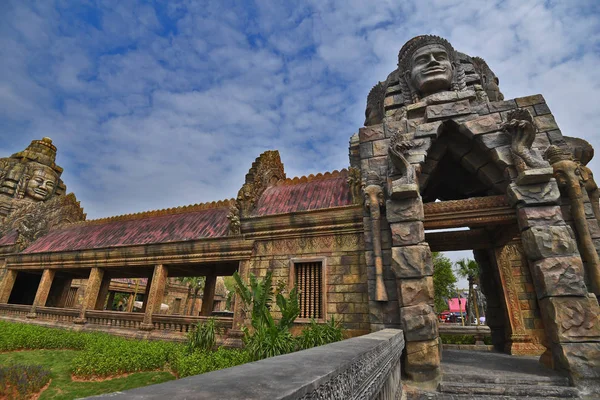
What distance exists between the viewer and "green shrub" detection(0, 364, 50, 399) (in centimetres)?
628

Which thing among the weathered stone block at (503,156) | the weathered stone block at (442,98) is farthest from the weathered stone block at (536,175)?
the weathered stone block at (442,98)

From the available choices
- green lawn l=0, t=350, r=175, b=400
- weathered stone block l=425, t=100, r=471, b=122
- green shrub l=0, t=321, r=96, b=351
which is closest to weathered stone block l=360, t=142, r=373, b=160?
weathered stone block l=425, t=100, r=471, b=122

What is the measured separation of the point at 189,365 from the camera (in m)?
7.42

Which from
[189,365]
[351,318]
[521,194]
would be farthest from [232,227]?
[521,194]

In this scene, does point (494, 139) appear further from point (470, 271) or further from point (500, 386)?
point (470, 271)

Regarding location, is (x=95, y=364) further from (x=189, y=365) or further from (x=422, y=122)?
(x=422, y=122)

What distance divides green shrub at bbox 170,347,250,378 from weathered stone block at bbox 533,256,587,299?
632 centimetres

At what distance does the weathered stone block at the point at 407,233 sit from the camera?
6035 millimetres

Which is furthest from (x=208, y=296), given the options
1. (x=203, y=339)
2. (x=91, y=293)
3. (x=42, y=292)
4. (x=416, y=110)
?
(x=416, y=110)

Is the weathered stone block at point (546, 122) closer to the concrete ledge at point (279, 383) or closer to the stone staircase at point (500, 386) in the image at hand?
the stone staircase at point (500, 386)

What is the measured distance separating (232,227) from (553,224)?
875 cm

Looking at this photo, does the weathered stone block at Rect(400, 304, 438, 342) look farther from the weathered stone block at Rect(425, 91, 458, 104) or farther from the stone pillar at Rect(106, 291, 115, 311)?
the stone pillar at Rect(106, 291, 115, 311)

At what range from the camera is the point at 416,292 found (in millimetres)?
5645

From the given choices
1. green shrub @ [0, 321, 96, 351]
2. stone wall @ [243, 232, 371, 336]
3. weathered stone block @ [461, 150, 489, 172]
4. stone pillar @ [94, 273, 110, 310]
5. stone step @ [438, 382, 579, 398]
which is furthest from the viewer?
stone pillar @ [94, 273, 110, 310]
